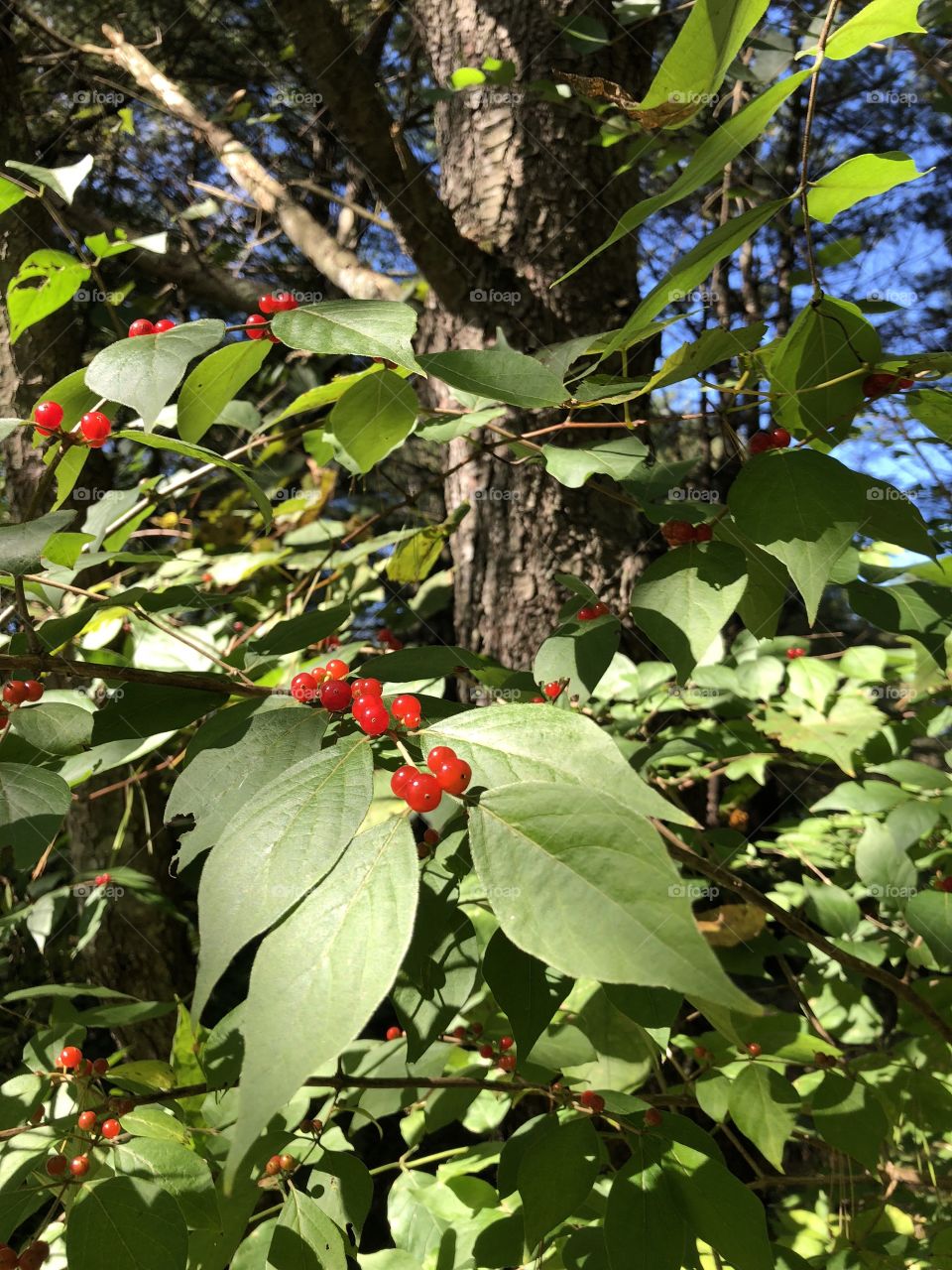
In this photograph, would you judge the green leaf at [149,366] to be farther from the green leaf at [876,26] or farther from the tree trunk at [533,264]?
the tree trunk at [533,264]

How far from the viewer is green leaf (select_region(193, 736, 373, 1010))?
415 millimetres

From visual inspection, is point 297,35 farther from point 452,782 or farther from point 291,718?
point 452,782

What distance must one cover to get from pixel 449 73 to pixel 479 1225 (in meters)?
2.15

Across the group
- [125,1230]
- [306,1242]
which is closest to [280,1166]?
[306,1242]

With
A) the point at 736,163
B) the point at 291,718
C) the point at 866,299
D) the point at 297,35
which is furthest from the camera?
the point at 736,163

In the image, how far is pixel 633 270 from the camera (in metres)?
1.77

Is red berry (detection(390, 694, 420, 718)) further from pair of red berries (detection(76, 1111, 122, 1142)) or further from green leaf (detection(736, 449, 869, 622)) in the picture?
pair of red berries (detection(76, 1111, 122, 1142))

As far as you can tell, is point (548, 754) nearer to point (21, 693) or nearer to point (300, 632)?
point (300, 632)

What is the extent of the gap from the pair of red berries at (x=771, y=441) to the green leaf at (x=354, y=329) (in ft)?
1.17

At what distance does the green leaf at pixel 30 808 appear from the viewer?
63 centimetres

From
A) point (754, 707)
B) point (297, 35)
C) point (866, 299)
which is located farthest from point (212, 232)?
point (866, 299)

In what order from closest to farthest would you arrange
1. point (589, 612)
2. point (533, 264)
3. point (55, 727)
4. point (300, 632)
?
1. point (55, 727)
2. point (300, 632)
3. point (589, 612)
4. point (533, 264)

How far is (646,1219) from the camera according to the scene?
72 centimetres

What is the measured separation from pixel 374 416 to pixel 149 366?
0.20m
